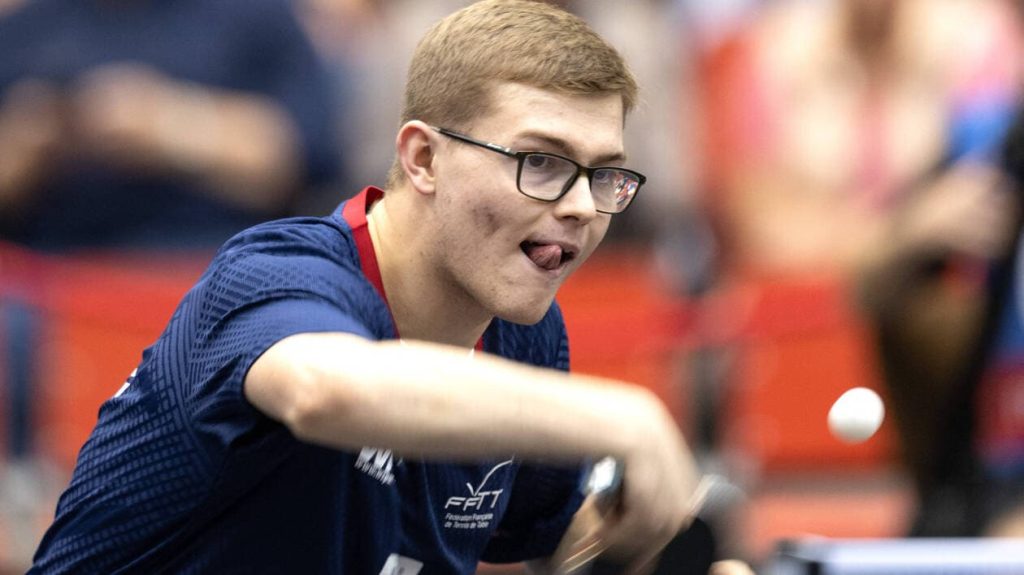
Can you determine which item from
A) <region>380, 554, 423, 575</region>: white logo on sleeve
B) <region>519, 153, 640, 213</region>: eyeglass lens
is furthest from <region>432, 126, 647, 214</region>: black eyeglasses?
<region>380, 554, 423, 575</region>: white logo on sleeve

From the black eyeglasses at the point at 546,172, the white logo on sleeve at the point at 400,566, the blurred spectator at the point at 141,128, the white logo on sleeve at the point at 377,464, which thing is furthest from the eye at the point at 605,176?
the blurred spectator at the point at 141,128

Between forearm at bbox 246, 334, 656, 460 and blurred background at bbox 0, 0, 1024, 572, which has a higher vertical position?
forearm at bbox 246, 334, 656, 460

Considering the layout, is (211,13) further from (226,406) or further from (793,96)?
(226,406)

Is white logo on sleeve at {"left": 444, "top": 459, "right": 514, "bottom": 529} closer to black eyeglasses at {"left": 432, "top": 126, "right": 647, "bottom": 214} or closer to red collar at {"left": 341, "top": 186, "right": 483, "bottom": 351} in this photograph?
red collar at {"left": 341, "top": 186, "right": 483, "bottom": 351}

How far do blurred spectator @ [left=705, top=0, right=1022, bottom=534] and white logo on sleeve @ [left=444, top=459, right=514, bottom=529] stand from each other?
10.5 feet

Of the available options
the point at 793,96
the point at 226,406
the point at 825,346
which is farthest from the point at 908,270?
the point at 226,406

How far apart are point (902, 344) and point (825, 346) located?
3.17 ft

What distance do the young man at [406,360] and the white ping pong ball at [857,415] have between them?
0.69m

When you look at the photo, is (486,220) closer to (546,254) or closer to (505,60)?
(546,254)

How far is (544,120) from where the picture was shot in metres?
3.21

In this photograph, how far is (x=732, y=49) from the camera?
8.30 m

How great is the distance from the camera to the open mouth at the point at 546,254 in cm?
328

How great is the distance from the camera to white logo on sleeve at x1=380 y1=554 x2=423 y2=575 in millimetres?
3432

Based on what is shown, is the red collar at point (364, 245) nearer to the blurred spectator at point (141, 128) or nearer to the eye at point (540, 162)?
the eye at point (540, 162)
